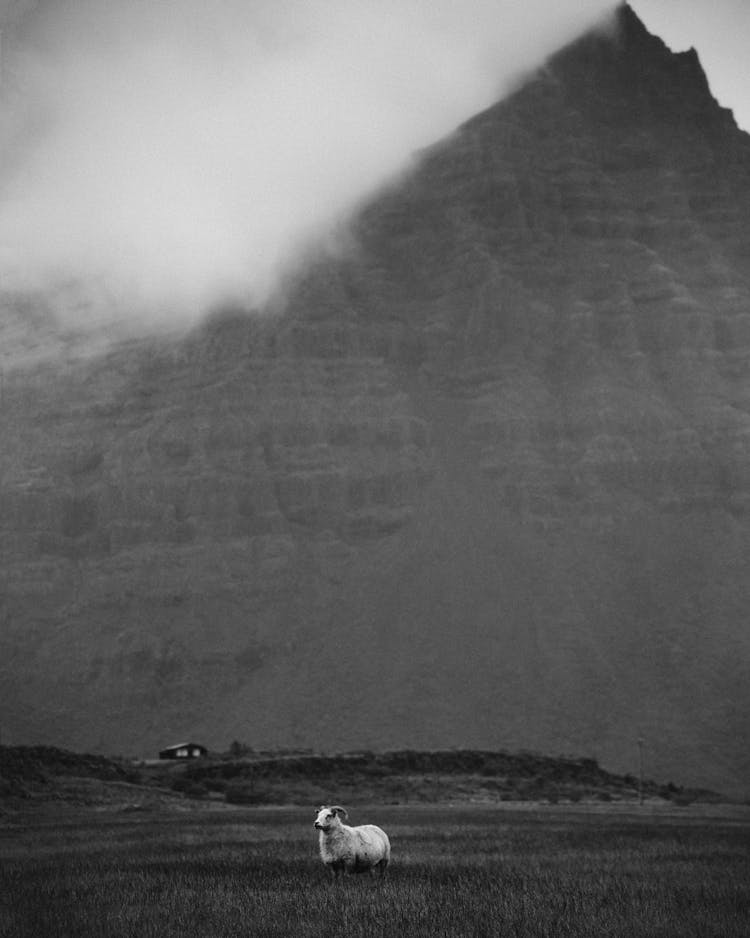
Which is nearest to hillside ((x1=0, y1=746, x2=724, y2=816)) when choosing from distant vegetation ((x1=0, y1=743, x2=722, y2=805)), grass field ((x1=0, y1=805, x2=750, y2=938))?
distant vegetation ((x1=0, y1=743, x2=722, y2=805))

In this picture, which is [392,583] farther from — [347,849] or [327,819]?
[327,819]

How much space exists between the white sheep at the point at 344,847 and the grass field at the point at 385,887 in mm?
528

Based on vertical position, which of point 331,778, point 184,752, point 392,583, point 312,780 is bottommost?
point 312,780

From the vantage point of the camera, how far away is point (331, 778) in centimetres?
11381

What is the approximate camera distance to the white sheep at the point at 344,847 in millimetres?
27938

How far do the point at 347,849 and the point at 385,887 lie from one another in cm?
278

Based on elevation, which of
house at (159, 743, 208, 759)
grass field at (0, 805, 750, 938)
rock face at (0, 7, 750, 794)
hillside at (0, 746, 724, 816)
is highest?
rock face at (0, 7, 750, 794)

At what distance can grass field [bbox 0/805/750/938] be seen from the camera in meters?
21.3

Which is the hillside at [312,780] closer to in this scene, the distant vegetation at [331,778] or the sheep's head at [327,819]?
the distant vegetation at [331,778]

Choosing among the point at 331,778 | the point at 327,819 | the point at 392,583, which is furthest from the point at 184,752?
the point at 327,819

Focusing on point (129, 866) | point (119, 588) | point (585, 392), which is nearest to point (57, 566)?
point (119, 588)

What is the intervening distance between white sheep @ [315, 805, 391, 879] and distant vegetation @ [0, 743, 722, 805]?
5680 centimetres

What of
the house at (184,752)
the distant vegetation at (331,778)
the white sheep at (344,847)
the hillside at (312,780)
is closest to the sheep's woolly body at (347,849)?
the white sheep at (344,847)

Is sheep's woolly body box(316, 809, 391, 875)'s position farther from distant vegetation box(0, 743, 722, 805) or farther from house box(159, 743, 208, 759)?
house box(159, 743, 208, 759)
